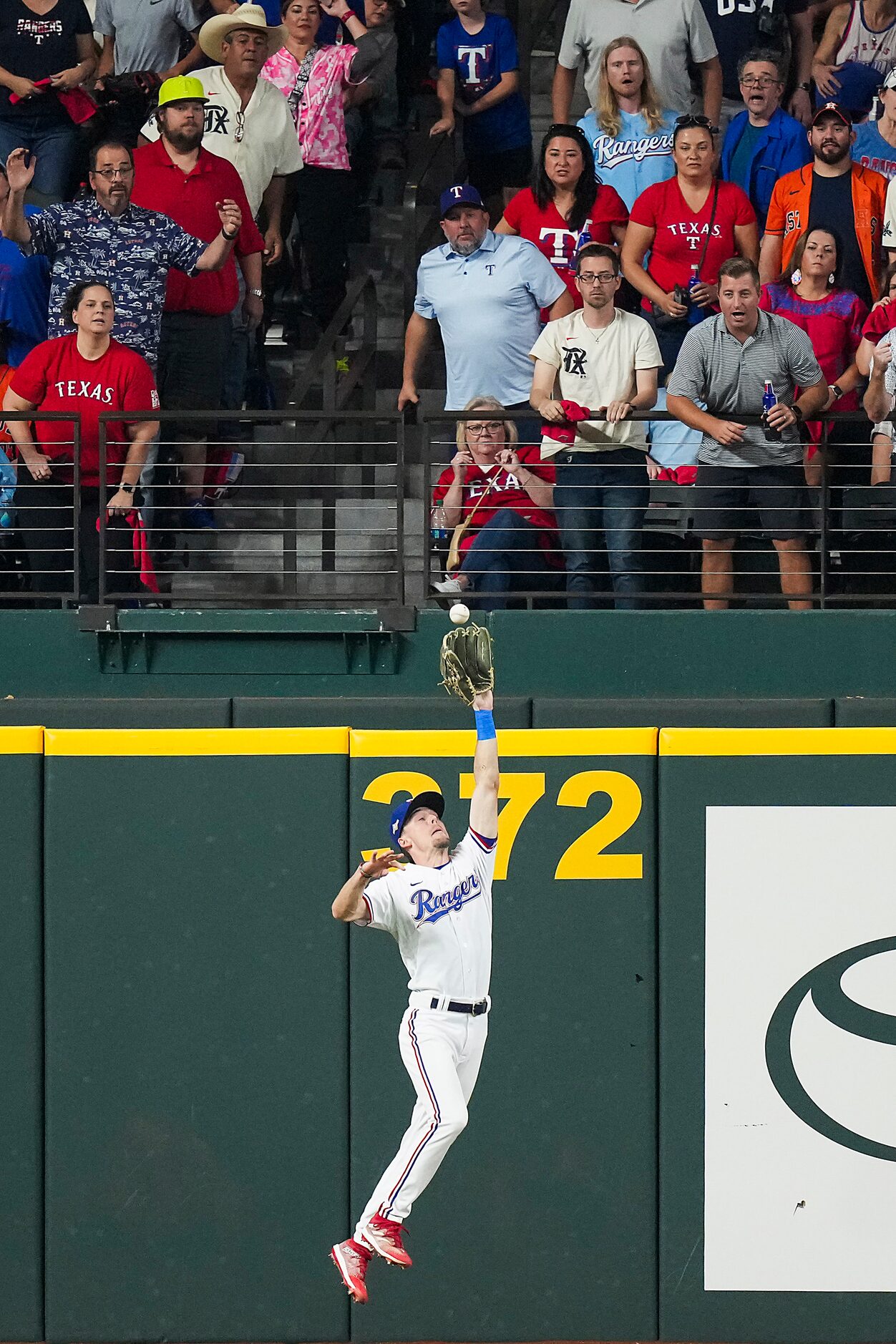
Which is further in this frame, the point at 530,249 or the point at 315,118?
the point at 315,118

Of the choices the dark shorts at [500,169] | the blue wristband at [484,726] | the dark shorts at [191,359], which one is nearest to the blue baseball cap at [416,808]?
the blue wristband at [484,726]

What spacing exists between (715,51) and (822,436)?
3.72 meters

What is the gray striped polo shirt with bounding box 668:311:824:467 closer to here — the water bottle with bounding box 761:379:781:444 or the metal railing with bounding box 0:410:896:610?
the water bottle with bounding box 761:379:781:444

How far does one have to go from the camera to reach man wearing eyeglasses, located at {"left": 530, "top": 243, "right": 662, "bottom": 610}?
8359 millimetres

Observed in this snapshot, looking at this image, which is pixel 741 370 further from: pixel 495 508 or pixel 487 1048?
pixel 487 1048

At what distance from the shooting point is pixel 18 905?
629 cm

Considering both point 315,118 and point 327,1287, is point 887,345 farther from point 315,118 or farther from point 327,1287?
point 327,1287

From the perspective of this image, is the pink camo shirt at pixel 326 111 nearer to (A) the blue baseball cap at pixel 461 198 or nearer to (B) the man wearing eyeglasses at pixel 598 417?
(A) the blue baseball cap at pixel 461 198

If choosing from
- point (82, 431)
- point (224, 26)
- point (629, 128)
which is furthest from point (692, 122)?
point (82, 431)

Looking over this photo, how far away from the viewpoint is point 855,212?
9.71m

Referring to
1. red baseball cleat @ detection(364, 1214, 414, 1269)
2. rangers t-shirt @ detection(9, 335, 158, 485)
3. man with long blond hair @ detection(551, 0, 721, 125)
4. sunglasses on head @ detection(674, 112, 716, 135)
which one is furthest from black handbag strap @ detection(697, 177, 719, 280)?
red baseball cleat @ detection(364, 1214, 414, 1269)

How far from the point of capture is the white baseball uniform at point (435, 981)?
5.60 meters

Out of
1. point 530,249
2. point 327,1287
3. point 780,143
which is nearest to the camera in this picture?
point 327,1287

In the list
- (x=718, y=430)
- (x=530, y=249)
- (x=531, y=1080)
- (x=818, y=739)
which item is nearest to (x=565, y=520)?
(x=718, y=430)
